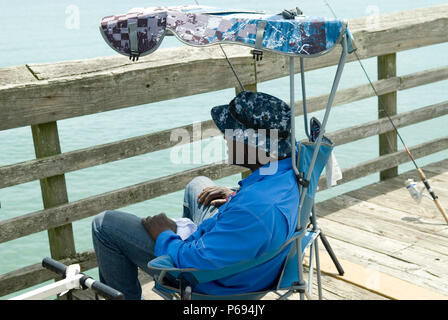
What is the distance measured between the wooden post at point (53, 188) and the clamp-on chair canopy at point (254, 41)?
899 millimetres

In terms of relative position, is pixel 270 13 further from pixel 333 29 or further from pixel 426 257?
pixel 426 257

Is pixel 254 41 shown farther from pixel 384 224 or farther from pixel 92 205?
pixel 384 224

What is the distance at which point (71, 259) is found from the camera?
3414 millimetres

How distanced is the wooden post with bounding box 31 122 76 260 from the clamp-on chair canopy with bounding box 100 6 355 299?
899 millimetres

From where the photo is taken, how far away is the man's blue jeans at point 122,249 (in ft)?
8.31

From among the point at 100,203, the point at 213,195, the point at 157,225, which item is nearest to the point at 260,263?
the point at 157,225

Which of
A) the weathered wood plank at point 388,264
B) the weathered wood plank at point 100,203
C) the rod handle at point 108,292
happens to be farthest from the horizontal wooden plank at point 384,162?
the rod handle at point 108,292

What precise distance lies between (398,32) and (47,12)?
31065mm

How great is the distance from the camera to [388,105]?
16.0 ft

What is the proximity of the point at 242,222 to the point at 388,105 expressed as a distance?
9.95ft

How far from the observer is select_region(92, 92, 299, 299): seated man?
2.18 meters

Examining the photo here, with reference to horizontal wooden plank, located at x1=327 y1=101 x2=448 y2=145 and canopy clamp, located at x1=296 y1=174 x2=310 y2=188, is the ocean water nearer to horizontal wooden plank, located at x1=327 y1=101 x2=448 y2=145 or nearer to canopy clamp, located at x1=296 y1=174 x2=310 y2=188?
canopy clamp, located at x1=296 y1=174 x2=310 y2=188
